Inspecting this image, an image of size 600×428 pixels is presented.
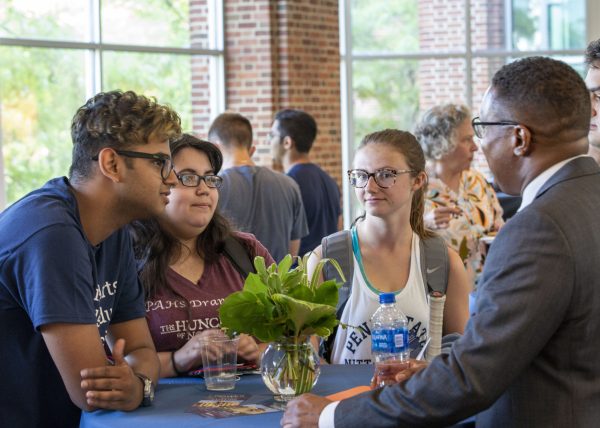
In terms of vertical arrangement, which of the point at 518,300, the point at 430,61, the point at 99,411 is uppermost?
the point at 430,61

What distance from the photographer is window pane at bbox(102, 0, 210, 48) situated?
8.90 metres

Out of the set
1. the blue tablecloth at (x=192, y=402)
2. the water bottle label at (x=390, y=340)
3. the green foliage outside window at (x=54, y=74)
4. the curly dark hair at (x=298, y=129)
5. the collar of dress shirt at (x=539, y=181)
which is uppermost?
the green foliage outside window at (x=54, y=74)

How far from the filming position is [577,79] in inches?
84.4

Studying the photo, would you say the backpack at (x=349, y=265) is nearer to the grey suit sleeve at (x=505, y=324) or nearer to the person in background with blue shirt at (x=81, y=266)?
the person in background with blue shirt at (x=81, y=266)

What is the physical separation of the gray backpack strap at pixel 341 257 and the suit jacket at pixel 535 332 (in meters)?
1.20

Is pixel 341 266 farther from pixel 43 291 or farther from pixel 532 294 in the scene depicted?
pixel 532 294

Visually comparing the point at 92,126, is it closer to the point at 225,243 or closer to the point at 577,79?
the point at 225,243

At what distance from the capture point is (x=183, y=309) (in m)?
3.23

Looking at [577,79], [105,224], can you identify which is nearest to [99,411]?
[105,224]

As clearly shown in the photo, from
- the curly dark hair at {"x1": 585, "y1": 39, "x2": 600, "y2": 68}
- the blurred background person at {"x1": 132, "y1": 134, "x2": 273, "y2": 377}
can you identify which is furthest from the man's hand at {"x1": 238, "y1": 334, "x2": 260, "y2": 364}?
the curly dark hair at {"x1": 585, "y1": 39, "x2": 600, "y2": 68}

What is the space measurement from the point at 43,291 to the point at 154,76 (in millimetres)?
7141

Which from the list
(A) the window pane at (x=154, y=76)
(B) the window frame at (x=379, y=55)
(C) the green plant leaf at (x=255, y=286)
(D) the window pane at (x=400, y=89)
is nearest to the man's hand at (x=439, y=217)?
(C) the green plant leaf at (x=255, y=286)

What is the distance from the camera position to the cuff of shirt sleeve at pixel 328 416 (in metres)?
2.25

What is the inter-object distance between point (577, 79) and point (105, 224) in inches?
54.8
